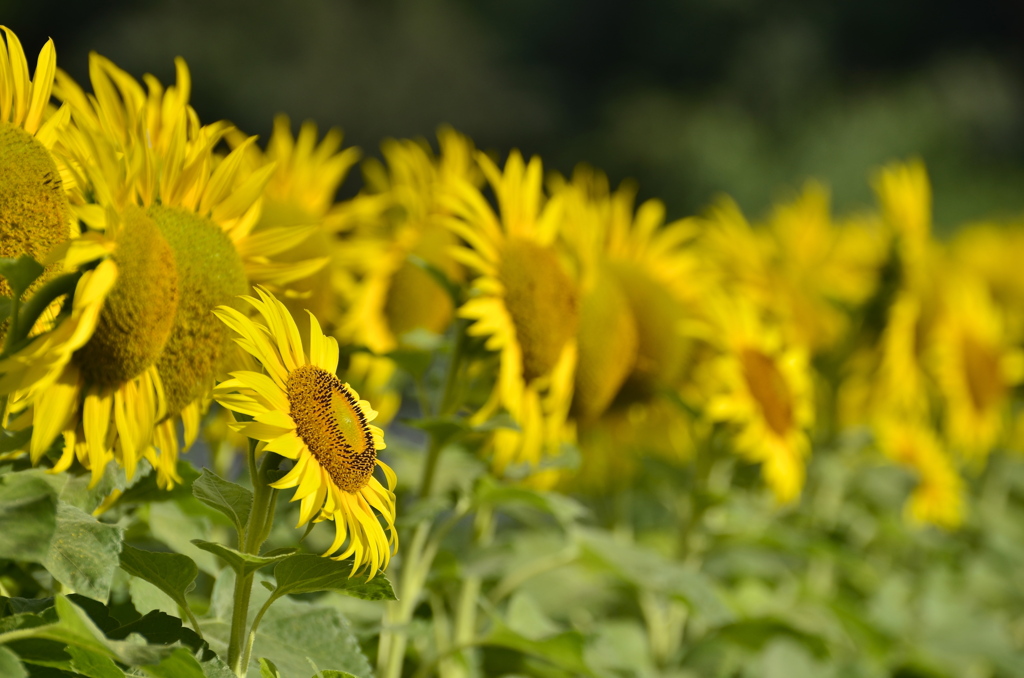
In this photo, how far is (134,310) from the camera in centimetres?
57

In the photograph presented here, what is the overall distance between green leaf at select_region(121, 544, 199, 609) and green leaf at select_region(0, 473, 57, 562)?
8cm

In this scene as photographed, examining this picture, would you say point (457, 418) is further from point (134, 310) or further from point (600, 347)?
point (134, 310)

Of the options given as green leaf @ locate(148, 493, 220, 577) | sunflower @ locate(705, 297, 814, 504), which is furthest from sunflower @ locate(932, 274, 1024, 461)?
green leaf @ locate(148, 493, 220, 577)

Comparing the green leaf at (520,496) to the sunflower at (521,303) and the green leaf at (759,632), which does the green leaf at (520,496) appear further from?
the green leaf at (759,632)

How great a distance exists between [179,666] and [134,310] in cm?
18

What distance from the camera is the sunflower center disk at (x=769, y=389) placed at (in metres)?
1.31

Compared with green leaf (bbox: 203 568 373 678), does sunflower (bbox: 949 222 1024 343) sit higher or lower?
higher

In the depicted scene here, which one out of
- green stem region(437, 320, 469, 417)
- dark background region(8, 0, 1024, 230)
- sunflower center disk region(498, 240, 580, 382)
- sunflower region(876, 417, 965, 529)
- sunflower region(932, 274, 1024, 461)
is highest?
dark background region(8, 0, 1024, 230)

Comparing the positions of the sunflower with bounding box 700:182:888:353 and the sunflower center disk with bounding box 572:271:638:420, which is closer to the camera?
the sunflower center disk with bounding box 572:271:638:420

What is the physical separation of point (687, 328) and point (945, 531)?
995 millimetres

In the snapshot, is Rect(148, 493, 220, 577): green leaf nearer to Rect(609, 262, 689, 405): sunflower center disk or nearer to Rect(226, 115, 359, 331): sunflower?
Rect(226, 115, 359, 331): sunflower

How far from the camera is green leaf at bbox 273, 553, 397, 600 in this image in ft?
1.85

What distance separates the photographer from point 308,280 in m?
0.92

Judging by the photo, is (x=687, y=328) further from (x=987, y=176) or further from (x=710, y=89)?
(x=710, y=89)
